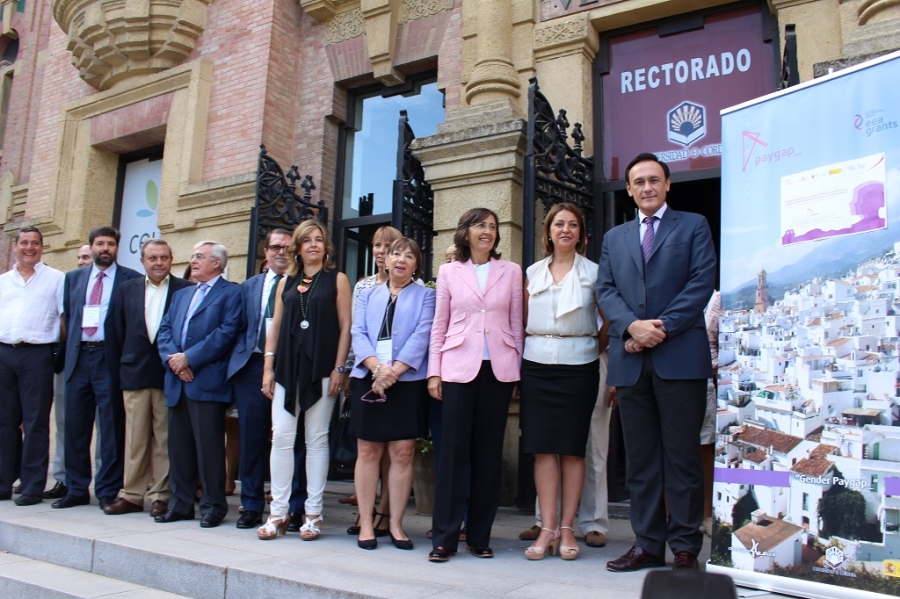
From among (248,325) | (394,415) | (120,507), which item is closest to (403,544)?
(394,415)

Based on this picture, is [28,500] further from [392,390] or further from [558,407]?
[558,407]

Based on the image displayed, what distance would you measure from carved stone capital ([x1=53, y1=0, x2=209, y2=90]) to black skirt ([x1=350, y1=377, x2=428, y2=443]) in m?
7.11

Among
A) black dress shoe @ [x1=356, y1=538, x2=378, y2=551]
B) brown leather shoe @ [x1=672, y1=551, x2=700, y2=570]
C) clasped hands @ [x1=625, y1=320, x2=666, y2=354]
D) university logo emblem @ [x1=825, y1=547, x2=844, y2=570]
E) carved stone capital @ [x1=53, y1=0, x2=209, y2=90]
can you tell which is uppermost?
carved stone capital @ [x1=53, y1=0, x2=209, y2=90]

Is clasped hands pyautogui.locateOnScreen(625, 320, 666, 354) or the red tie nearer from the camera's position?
clasped hands pyautogui.locateOnScreen(625, 320, 666, 354)

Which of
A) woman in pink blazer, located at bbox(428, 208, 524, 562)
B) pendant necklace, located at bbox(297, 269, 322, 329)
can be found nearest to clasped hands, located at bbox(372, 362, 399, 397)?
woman in pink blazer, located at bbox(428, 208, 524, 562)

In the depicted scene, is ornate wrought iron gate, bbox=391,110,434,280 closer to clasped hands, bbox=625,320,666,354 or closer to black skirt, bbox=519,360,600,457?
black skirt, bbox=519,360,600,457

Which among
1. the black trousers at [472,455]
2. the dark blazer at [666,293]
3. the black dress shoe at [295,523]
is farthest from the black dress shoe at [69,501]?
the dark blazer at [666,293]

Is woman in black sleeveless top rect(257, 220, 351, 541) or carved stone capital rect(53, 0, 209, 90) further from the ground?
carved stone capital rect(53, 0, 209, 90)

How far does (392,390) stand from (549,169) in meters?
2.72

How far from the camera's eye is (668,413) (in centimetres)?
379

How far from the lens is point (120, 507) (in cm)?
562

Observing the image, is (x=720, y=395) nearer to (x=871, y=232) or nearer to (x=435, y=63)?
(x=871, y=232)

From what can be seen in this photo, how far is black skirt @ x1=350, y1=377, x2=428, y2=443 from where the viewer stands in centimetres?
446

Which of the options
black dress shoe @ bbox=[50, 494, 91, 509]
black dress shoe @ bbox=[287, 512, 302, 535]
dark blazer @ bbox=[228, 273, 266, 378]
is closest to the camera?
black dress shoe @ bbox=[287, 512, 302, 535]
